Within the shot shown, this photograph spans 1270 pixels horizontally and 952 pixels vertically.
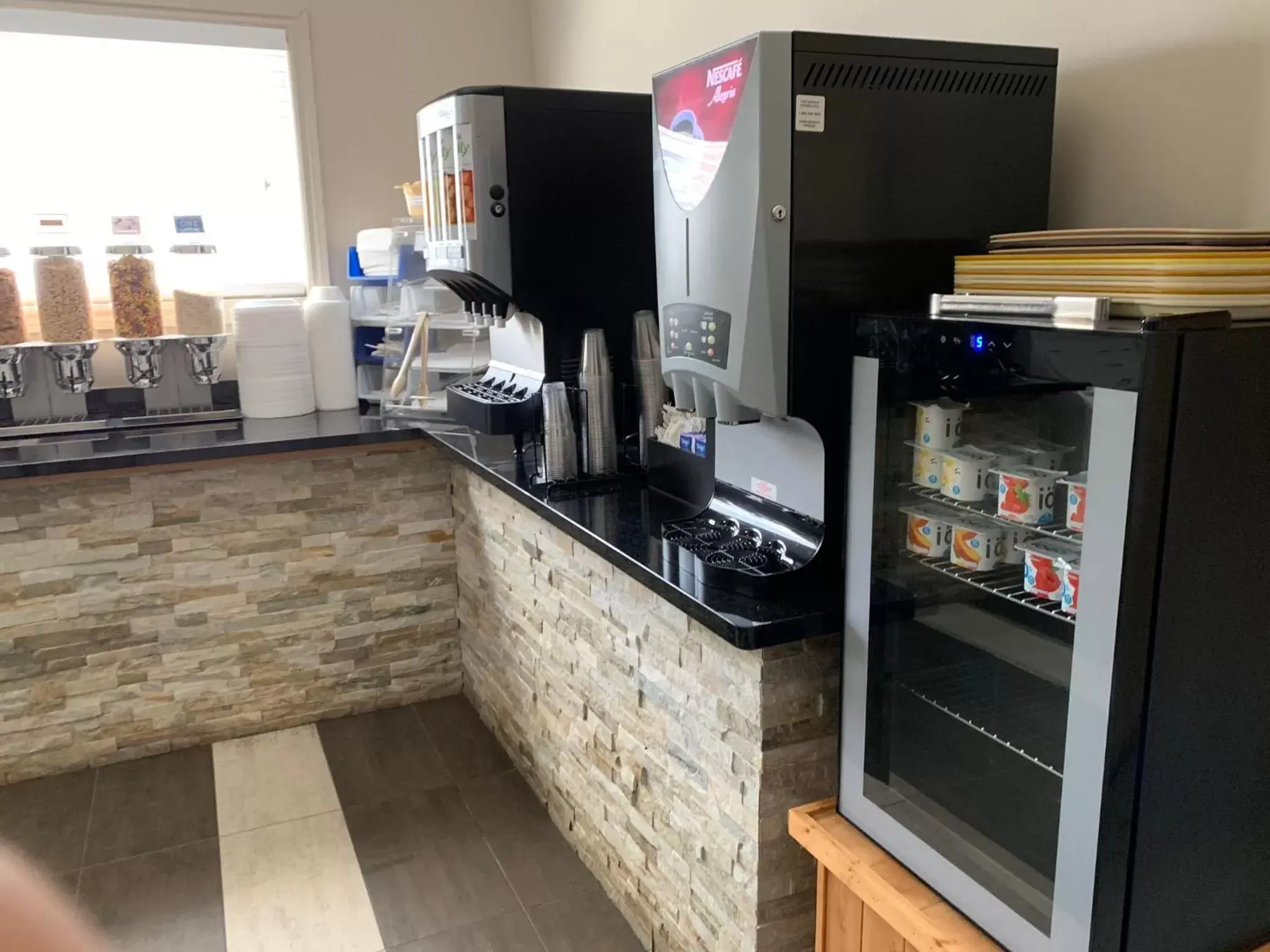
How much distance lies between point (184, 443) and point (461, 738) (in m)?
1.08

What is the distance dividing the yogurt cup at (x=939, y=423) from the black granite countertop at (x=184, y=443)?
5.73 ft

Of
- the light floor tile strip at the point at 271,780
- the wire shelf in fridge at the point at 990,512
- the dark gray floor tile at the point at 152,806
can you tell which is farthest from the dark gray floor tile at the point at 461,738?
the wire shelf in fridge at the point at 990,512

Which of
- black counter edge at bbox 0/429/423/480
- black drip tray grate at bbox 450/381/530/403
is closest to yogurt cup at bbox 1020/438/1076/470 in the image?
black drip tray grate at bbox 450/381/530/403

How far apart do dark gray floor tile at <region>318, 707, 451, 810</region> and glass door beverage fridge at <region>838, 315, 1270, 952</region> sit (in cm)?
149

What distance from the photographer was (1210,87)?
49.5 inches

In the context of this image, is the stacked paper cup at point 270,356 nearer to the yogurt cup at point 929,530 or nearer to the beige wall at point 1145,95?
the beige wall at point 1145,95

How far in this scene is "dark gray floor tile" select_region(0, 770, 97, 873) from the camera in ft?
7.42

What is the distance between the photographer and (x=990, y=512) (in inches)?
46.5

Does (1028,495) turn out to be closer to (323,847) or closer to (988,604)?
(988,604)

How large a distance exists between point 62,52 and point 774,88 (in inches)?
97.2

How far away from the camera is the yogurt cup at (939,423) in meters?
1.18

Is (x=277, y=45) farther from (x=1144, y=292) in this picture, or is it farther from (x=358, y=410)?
(x=1144, y=292)

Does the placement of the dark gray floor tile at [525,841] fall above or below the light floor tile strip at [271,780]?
above

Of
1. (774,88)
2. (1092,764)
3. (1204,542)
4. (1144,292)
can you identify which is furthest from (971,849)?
(774,88)
